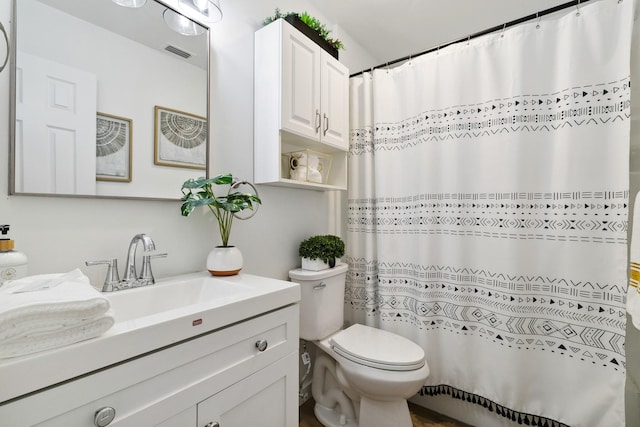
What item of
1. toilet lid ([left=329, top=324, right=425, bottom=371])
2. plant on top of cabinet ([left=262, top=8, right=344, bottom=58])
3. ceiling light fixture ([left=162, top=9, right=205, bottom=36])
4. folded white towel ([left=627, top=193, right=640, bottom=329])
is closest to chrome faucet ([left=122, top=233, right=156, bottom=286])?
ceiling light fixture ([left=162, top=9, right=205, bottom=36])

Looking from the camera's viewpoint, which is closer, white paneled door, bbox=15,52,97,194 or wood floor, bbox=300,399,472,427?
white paneled door, bbox=15,52,97,194

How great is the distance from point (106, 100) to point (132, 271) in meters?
0.59

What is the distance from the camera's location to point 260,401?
3.07 feet

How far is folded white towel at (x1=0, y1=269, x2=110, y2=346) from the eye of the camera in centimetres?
52

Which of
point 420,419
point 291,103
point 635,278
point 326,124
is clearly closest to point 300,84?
point 291,103

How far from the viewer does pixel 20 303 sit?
54 centimetres

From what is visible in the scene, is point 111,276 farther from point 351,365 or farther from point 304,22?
point 304,22

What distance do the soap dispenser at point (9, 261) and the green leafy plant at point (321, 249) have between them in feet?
3.59

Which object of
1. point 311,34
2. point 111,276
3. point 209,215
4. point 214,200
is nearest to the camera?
point 111,276

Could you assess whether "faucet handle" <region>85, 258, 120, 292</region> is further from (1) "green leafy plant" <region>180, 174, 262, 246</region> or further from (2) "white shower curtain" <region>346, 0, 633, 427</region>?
(2) "white shower curtain" <region>346, 0, 633, 427</region>

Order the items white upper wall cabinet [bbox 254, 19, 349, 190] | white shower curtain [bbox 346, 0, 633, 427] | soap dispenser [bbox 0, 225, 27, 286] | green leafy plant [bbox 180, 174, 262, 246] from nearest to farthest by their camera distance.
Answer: soap dispenser [bbox 0, 225, 27, 286] → green leafy plant [bbox 180, 174, 262, 246] → white shower curtain [bbox 346, 0, 633, 427] → white upper wall cabinet [bbox 254, 19, 349, 190]

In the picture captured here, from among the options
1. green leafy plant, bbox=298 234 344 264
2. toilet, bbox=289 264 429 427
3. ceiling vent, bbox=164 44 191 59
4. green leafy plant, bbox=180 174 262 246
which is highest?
ceiling vent, bbox=164 44 191 59

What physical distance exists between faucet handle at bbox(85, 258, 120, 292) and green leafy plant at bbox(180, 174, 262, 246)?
270mm

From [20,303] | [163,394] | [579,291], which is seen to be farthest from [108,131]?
[579,291]
